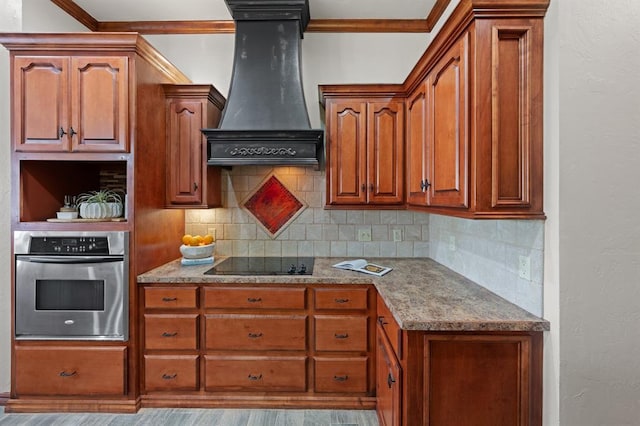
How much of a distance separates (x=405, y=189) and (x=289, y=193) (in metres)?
1.04

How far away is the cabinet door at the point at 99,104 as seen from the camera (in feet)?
7.64

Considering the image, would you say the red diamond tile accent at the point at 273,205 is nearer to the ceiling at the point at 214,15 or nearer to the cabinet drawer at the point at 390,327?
the cabinet drawer at the point at 390,327

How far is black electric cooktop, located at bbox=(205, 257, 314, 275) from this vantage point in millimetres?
2574

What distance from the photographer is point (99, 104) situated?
234 centimetres

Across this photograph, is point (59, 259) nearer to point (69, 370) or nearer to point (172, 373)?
point (69, 370)

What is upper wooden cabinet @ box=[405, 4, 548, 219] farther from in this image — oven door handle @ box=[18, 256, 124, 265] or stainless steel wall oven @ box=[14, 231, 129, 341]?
oven door handle @ box=[18, 256, 124, 265]

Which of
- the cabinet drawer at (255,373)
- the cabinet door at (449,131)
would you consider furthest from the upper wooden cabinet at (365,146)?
the cabinet drawer at (255,373)

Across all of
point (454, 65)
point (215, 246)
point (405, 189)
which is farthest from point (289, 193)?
point (454, 65)

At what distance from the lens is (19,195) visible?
92.3 inches

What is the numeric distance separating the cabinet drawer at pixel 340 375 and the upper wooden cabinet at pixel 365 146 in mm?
1207

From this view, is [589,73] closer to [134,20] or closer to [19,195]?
[19,195]

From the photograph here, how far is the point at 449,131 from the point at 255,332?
1.79 metres

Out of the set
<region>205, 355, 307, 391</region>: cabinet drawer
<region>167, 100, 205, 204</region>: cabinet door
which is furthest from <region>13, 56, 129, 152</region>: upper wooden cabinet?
<region>205, 355, 307, 391</region>: cabinet drawer

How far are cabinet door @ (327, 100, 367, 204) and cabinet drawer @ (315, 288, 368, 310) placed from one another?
0.77 meters
